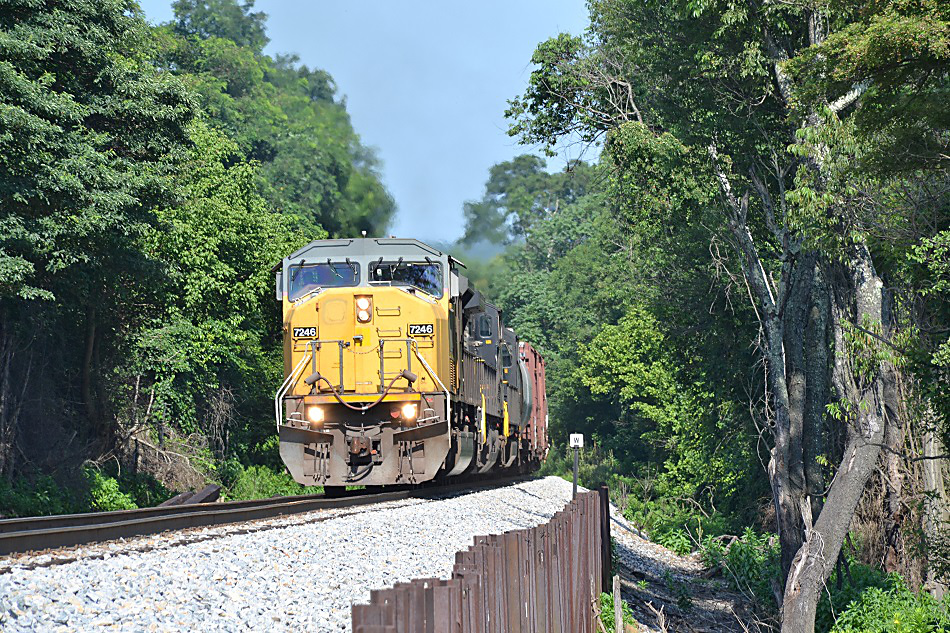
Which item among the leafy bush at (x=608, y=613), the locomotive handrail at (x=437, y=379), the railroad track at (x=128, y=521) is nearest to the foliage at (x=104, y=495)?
the railroad track at (x=128, y=521)

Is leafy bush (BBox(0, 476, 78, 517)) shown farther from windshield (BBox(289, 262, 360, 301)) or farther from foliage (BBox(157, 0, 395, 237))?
foliage (BBox(157, 0, 395, 237))

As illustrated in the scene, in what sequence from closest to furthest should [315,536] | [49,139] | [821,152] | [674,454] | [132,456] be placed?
[315,536] < [821,152] < [49,139] < [132,456] < [674,454]

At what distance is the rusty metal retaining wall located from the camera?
165 inches

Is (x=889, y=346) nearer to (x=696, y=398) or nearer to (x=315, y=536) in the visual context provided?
(x=315, y=536)

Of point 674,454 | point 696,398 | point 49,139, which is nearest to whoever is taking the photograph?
point 49,139

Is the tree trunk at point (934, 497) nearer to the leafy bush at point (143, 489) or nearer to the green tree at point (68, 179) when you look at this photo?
the green tree at point (68, 179)

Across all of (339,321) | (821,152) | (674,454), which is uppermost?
(821,152)

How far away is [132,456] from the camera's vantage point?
1054 inches

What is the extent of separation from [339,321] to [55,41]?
8.57 meters

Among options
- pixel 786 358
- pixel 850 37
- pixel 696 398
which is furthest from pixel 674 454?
pixel 850 37

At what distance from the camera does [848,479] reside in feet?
43.8

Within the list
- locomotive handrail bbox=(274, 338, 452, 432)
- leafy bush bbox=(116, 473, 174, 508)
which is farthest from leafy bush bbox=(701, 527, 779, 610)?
leafy bush bbox=(116, 473, 174, 508)

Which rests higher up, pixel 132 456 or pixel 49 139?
pixel 49 139

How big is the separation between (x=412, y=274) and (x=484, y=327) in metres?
4.07
